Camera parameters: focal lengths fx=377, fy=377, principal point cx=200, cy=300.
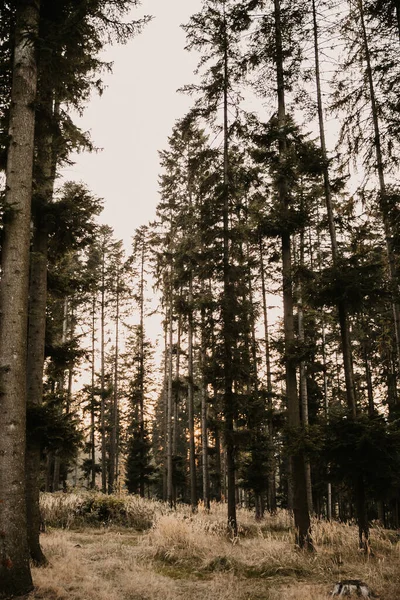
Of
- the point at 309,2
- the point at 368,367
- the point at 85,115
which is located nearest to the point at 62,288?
the point at 85,115

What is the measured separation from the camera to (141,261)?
2884cm

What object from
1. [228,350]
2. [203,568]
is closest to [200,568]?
[203,568]

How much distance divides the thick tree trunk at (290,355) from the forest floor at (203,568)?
663 millimetres

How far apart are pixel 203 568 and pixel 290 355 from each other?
4791mm

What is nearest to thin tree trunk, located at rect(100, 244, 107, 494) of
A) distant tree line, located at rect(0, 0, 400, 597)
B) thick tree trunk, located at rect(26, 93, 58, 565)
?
distant tree line, located at rect(0, 0, 400, 597)

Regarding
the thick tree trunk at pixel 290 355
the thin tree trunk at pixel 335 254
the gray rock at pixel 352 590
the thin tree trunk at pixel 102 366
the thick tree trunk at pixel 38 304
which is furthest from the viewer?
the thin tree trunk at pixel 102 366

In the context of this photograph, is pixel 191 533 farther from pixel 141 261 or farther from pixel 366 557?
pixel 141 261

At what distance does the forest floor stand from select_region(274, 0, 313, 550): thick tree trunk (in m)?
0.66

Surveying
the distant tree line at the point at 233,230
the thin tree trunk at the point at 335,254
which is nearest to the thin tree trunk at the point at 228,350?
the distant tree line at the point at 233,230

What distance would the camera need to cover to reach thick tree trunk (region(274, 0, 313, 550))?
29.0 ft

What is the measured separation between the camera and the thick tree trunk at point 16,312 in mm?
5039

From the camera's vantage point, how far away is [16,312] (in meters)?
5.68

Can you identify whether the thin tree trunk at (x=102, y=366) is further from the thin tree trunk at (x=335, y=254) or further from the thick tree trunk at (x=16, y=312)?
the thick tree trunk at (x=16, y=312)

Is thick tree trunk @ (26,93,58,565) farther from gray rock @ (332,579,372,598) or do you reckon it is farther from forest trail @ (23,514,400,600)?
gray rock @ (332,579,372,598)
